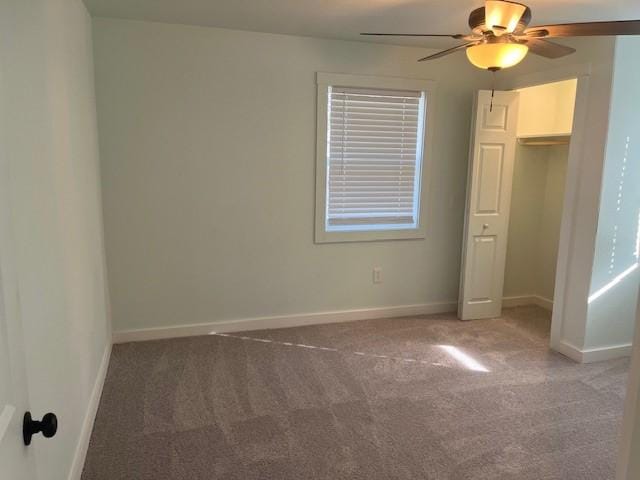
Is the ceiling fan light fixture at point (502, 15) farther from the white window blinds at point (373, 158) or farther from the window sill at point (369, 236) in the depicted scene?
the window sill at point (369, 236)

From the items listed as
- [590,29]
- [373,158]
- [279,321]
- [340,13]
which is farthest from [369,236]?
[590,29]

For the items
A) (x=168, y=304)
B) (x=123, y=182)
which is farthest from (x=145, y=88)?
(x=168, y=304)

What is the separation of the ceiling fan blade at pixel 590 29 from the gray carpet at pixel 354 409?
2.13m

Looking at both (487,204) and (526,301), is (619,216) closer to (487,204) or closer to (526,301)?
(487,204)

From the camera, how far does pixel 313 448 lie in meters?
2.40

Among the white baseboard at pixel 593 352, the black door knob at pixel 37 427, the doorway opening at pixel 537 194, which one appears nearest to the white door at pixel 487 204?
the doorway opening at pixel 537 194

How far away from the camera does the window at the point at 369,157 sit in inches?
155

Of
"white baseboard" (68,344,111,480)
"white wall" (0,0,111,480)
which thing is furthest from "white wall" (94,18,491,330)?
"white baseboard" (68,344,111,480)

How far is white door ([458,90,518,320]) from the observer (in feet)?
13.4

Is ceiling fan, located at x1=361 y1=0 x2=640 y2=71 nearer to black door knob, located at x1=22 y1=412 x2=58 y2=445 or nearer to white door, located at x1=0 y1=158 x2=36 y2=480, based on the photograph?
white door, located at x1=0 y1=158 x2=36 y2=480

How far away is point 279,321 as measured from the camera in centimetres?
405

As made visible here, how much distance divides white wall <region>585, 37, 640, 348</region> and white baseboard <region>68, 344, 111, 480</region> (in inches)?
136

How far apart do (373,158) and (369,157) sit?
4 centimetres

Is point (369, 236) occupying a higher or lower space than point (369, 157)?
lower
